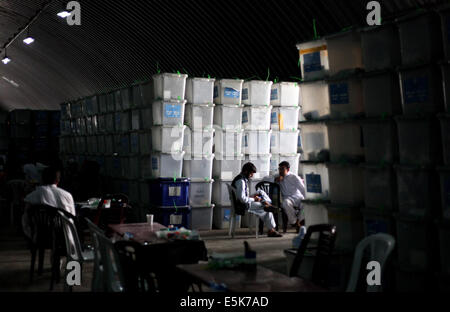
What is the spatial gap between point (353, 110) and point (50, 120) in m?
15.8

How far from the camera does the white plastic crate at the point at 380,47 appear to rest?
494 centimetres

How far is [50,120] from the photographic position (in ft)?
62.6

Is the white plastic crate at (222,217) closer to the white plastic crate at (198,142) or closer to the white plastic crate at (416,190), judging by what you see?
the white plastic crate at (198,142)

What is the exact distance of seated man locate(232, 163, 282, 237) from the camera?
9.53 m

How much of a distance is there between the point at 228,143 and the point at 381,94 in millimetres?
5783

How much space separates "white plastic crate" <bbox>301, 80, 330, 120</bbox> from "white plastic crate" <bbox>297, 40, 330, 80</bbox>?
99 mm

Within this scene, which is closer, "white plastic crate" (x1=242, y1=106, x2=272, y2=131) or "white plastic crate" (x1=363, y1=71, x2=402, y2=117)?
"white plastic crate" (x1=363, y1=71, x2=402, y2=117)

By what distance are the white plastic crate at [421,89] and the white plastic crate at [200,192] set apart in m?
6.13

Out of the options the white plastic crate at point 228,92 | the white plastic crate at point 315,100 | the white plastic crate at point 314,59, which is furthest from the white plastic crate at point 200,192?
the white plastic crate at point 314,59

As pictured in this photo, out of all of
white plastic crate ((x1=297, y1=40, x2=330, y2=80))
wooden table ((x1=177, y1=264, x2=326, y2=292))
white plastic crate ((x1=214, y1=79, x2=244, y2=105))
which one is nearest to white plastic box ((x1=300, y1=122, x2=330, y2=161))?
white plastic crate ((x1=297, y1=40, x2=330, y2=80))

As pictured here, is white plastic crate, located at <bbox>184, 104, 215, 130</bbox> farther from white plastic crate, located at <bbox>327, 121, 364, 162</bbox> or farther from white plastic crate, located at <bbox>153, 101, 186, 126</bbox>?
white plastic crate, located at <bbox>327, 121, 364, 162</bbox>

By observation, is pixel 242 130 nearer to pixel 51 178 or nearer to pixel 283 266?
pixel 283 266

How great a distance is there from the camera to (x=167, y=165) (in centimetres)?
993
